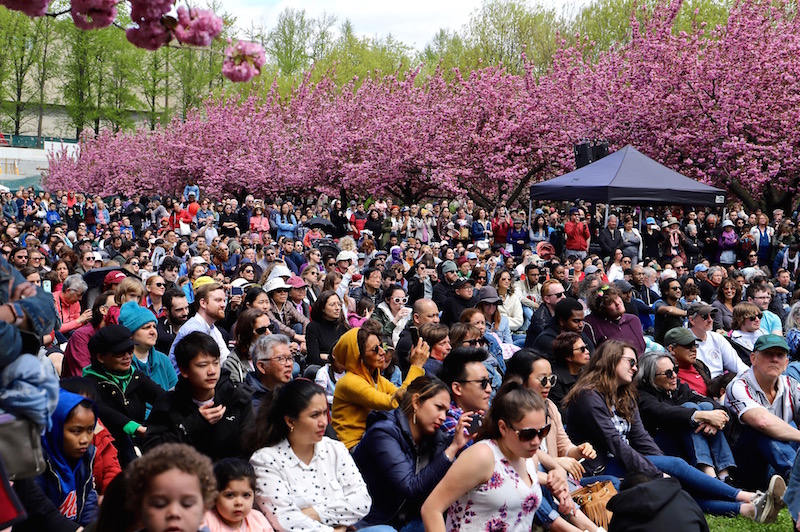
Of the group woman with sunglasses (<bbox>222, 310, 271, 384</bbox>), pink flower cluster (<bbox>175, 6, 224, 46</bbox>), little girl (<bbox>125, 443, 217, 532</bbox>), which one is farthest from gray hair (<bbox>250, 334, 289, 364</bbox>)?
little girl (<bbox>125, 443, 217, 532</bbox>)

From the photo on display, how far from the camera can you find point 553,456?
5570 mm

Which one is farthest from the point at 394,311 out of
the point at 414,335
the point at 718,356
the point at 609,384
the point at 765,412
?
the point at 765,412

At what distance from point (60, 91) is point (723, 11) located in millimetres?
37540

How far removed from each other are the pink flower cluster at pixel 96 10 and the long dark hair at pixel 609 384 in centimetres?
405

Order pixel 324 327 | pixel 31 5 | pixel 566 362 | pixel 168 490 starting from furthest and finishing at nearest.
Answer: pixel 324 327 < pixel 566 362 < pixel 31 5 < pixel 168 490

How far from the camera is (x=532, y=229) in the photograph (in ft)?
64.4

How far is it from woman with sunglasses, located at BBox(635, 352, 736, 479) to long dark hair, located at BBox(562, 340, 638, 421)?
0.36 metres

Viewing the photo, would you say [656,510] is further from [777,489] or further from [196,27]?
[196,27]

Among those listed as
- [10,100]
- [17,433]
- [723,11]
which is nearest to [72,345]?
[17,433]

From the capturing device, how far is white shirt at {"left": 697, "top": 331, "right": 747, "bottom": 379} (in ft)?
27.4

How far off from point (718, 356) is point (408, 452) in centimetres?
471

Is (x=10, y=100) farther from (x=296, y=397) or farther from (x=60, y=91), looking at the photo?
(x=296, y=397)

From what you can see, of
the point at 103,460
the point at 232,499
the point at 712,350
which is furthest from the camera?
the point at 712,350

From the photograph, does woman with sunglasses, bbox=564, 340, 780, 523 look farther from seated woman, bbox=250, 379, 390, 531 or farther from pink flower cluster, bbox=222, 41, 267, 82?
pink flower cluster, bbox=222, 41, 267, 82
